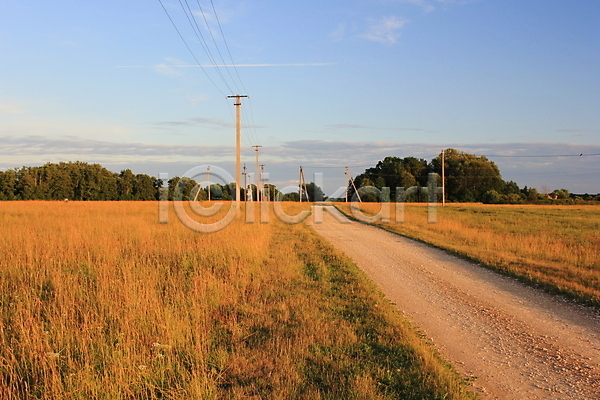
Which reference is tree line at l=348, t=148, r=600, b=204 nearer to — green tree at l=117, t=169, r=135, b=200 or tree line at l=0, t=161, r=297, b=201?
tree line at l=0, t=161, r=297, b=201

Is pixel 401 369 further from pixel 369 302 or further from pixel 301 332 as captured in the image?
pixel 369 302

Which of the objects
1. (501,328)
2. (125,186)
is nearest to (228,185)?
(125,186)

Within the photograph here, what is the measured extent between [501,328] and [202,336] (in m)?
4.50

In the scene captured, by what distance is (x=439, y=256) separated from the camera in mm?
13867

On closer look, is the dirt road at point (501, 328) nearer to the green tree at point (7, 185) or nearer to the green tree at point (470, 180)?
the green tree at point (7, 185)

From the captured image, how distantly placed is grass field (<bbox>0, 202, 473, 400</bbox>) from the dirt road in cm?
50

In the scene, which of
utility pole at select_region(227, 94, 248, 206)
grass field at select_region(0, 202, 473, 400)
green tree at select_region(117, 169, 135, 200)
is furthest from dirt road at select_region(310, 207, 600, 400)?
green tree at select_region(117, 169, 135, 200)

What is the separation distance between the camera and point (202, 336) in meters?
5.37

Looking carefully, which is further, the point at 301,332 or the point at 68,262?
the point at 68,262

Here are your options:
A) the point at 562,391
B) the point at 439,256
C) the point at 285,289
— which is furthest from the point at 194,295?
the point at 439,256

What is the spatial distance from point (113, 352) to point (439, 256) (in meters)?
11.6

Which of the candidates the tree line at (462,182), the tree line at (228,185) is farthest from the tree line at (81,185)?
the tree line at (462,182)

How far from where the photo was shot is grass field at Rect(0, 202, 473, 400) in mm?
4020

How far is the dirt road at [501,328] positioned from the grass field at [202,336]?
0.50 meters
